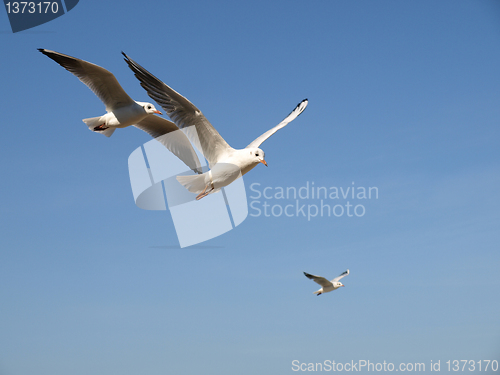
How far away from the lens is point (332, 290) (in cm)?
1916

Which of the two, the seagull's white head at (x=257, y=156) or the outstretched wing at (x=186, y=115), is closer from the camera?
the outstretched wing at (x=186, y=115)

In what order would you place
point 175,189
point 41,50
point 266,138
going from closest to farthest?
1. point 41,50
2. point 266,138
3. point 175,189

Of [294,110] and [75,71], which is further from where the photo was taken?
[294,110]

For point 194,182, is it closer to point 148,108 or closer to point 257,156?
point 257,156

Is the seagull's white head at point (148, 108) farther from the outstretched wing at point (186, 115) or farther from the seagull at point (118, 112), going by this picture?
the outstretched wing at point (186, 115)

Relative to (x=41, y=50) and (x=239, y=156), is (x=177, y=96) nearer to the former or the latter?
(x=239, y=156)

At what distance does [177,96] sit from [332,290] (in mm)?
12908

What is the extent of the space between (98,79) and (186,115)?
227cm

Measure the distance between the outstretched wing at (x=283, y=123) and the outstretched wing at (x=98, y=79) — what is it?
2663 millimetres

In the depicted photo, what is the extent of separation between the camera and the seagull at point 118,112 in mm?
9391

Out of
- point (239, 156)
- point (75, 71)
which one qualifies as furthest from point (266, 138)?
point (75, 71)

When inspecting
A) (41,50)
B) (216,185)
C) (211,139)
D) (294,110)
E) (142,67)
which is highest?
(294,110)

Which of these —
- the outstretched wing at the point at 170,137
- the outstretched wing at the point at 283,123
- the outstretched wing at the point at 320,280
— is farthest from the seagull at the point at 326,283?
the outstretched wing at the point at 170,137

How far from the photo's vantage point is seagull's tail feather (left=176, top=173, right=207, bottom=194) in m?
9.17
